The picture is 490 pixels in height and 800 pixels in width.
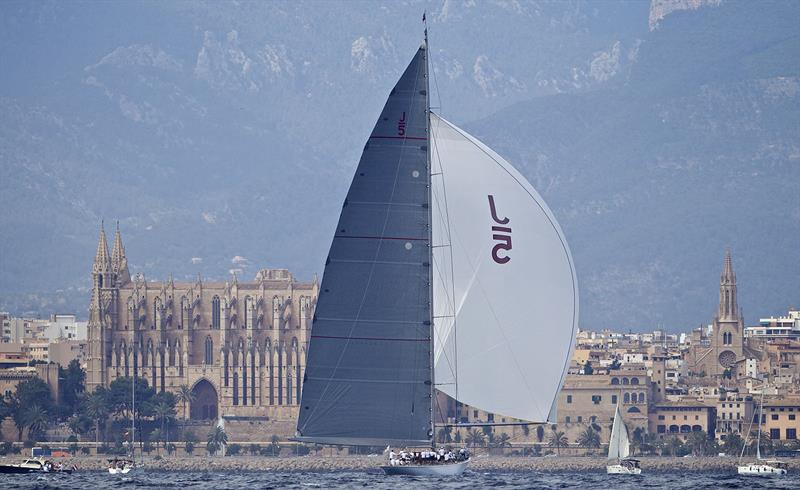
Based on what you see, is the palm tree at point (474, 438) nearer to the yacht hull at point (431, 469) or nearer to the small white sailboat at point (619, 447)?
the small white sailboat at point (619, 447)

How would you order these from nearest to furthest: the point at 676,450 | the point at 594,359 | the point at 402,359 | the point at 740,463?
1. the point at 402,359
2. the point at 740,463
3. the point at 676,450
4. the point at 594,359

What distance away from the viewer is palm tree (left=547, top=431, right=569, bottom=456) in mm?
137988

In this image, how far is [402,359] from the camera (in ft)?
192

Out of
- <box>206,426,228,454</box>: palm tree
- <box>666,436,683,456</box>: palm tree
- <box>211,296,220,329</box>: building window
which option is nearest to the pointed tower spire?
<box>211,296,220,329</box>: building window

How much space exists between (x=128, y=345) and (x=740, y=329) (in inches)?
1782

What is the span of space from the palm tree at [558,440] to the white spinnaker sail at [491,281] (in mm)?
78117

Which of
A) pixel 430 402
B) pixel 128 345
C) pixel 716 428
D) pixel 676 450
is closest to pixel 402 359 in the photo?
pixel 430 402

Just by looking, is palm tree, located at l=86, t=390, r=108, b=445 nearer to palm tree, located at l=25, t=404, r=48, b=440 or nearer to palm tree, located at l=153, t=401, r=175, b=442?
palm tree, located at l=25, t=404, r=48, b=440

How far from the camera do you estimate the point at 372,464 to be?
12156 centimetres

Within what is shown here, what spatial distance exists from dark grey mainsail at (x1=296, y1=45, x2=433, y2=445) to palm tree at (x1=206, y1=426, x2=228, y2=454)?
263ft

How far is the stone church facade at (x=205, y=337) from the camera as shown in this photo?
15400 cm

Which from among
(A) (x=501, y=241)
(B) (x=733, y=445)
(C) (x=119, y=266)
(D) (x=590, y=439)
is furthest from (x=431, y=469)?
(C) (x=119, y=266)

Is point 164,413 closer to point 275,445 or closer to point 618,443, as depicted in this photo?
point 275,445

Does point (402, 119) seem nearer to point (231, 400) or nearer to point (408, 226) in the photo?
point (408, 226)
